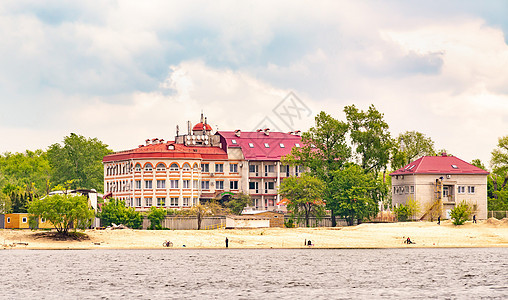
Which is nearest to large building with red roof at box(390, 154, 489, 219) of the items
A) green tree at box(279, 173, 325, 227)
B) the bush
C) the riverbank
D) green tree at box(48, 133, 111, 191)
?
the bush

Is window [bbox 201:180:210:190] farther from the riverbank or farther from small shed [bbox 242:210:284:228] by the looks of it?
the riverbank

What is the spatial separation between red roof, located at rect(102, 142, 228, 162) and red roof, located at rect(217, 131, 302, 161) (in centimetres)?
276

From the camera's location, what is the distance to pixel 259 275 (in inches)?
2660

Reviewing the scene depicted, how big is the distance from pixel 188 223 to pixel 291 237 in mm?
14986

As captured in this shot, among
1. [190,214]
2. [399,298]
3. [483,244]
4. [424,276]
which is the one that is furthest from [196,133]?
[399,298]

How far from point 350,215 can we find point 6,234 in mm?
45008

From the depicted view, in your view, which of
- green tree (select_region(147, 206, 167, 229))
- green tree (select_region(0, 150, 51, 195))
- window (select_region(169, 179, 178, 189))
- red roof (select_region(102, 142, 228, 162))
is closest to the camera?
green tree (select_region(147, 206, 167, 229))

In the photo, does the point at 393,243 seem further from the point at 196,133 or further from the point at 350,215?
the point at 196,133

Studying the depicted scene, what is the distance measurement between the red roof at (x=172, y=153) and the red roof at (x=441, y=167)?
28623mm

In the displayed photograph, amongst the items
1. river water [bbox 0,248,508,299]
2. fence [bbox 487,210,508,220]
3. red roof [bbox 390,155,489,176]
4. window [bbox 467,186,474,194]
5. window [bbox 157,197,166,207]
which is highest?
red roof [bbox 390,155,489,176]

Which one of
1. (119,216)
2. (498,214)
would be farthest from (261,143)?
(498,214)

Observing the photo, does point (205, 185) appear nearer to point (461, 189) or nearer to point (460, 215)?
point (461, 189)

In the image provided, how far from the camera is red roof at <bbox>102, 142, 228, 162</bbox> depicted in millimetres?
121062

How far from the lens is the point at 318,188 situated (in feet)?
364
